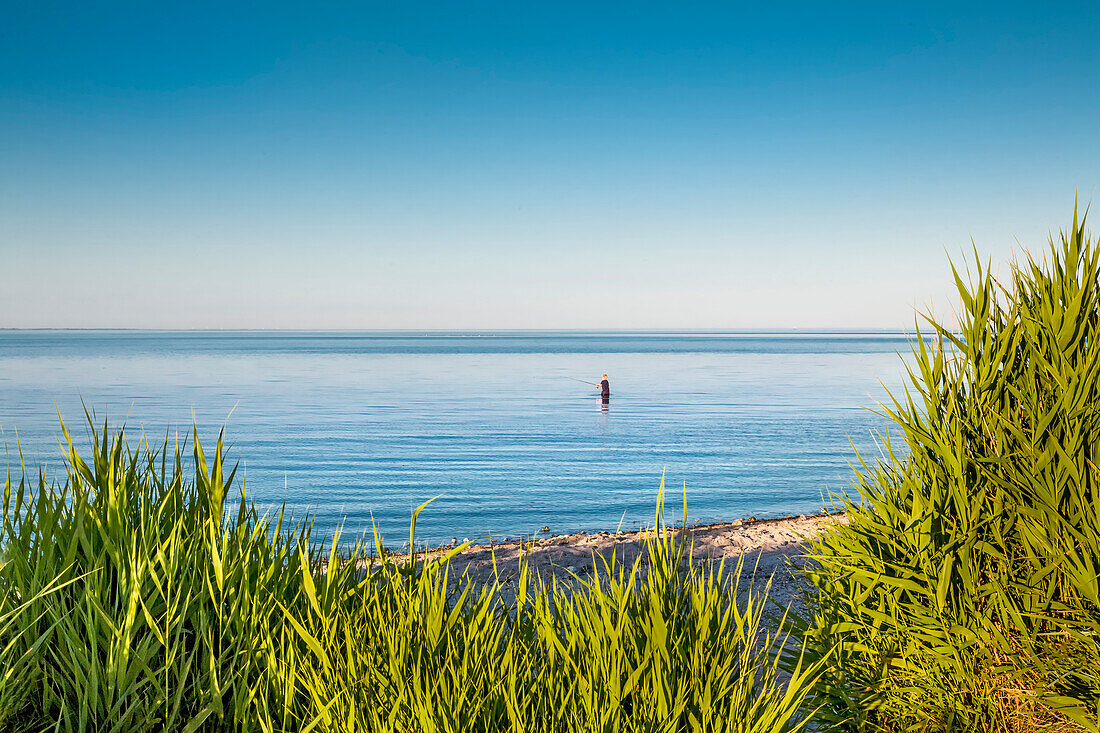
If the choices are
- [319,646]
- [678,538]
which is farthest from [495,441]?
[319,646]

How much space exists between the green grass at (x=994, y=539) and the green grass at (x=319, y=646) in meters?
0.61

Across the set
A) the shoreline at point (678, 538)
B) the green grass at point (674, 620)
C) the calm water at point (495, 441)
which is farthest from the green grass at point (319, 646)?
the shoreline at point (678, 538)

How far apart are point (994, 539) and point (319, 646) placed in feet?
8.29

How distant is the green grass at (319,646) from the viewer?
2.51 m

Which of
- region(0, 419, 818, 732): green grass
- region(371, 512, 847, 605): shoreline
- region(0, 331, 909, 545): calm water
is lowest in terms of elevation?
region(0, 331, 909, 545): calm water

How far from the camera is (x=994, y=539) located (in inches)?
115

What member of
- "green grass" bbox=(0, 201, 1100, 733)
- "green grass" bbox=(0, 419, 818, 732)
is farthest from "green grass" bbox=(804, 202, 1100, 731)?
"green grass" bbox=(0, 419, 818, 732)

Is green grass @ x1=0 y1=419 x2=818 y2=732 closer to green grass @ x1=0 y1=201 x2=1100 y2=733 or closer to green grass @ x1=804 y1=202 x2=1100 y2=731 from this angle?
green grass @ x1=0 y1=201 x2=1100 y2=733

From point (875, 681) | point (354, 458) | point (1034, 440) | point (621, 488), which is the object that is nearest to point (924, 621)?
point (875, 681)

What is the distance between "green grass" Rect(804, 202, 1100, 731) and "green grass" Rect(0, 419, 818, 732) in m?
0.61

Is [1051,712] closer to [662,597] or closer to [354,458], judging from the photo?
[662,597]

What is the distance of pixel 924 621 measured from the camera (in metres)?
2.98

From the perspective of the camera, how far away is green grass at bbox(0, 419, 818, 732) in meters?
2.51

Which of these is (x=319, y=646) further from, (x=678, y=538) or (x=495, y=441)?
(x=495, y=441)
